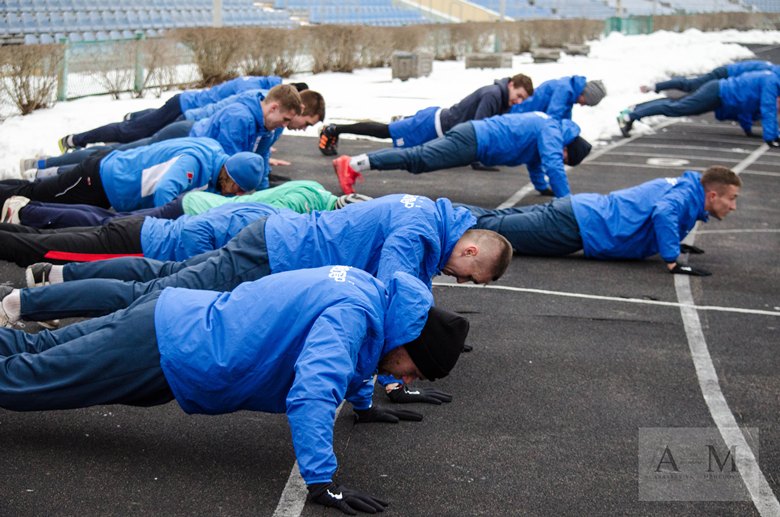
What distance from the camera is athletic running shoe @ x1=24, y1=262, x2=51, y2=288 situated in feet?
19.6

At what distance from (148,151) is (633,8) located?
6802cm

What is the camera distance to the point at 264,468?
15.1ft

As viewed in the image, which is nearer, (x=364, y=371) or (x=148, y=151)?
(x=364, y=371)

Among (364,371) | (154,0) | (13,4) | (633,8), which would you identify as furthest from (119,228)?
(633,8)

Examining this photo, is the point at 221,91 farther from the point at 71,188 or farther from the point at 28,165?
the point at 71,188

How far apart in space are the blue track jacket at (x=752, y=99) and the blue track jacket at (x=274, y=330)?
14459 millimetres

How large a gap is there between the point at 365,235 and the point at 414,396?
1.02 meters

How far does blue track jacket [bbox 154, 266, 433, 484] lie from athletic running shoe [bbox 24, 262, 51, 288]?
2000 millimetres

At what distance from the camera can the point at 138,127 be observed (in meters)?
12.3

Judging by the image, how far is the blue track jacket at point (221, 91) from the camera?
1266 centimetres

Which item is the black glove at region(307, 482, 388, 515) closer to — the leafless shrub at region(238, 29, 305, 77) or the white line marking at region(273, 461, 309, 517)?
the white line marking at region(273, 461, 309, 517)

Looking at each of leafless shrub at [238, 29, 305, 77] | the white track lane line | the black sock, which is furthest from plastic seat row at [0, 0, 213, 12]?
the white track lane line

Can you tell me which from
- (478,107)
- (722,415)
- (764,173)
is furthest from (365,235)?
(764,173)

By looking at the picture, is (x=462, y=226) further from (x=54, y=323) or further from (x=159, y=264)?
(x=54, y=323)
